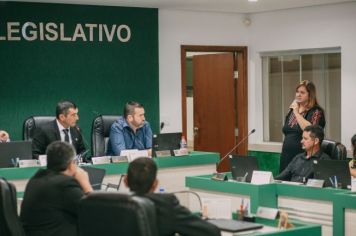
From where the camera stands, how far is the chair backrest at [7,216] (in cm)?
384

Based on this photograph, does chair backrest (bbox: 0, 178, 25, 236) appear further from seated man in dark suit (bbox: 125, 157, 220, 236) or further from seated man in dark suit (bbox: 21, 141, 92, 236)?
seated man in dark suit (bbox: 125, 157, 220, 236)

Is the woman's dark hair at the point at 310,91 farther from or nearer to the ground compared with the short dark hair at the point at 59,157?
farther from the ground

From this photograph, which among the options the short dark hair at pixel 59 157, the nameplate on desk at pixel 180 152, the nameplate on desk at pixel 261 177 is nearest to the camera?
the short dark hair at pixel 59 157

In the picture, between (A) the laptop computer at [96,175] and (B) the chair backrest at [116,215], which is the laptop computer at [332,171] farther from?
(B) the chair backrest at [116,215]

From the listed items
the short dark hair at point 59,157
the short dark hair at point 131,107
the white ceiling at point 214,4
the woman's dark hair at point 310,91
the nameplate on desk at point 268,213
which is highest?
the white ceiling at point 214,4

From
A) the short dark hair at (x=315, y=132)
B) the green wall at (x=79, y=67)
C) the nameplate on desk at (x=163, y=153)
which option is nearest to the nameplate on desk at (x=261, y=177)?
the short dark hair at (x=315, y=132)

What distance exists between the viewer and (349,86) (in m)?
8.11

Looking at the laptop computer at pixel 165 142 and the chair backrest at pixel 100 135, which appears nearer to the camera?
the laptop computer at pixel 165 142

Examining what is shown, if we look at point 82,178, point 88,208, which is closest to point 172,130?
point 82,178

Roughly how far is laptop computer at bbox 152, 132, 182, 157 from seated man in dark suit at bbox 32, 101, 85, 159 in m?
0.72

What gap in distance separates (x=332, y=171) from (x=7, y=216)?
92.4 inches

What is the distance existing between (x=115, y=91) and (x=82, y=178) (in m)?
4.28

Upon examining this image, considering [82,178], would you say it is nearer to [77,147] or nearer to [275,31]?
[77,147]

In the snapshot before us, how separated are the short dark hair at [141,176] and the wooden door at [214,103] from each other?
6139 millimetres
